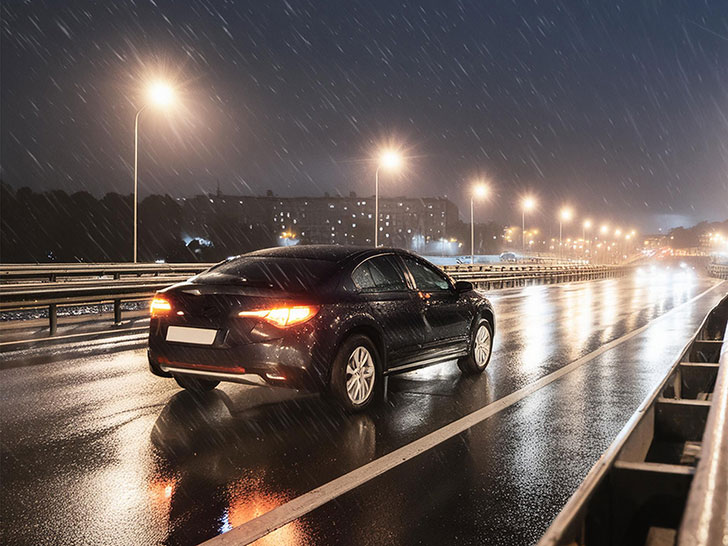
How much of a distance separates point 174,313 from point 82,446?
1.44 meters

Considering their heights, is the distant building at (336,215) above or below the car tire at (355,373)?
above

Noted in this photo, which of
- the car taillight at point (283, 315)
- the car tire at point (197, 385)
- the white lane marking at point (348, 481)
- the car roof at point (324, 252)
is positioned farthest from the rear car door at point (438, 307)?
the car tire at point (197, 385)

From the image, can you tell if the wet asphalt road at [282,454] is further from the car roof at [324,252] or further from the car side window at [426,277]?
the car roof at [324,252]

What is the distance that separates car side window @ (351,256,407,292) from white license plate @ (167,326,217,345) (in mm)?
1421

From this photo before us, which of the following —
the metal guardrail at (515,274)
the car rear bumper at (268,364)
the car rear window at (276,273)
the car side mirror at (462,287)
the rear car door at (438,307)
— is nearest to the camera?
the car rear bumper at (268,364)

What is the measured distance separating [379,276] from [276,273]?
115cm

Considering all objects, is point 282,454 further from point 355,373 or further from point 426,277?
point 426,277

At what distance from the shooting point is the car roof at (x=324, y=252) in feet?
22.9

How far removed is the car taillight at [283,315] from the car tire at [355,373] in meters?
0.49

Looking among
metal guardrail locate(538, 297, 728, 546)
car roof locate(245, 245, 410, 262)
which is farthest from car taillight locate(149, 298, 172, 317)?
metal guardrail locate(538, 297, 728, 546)

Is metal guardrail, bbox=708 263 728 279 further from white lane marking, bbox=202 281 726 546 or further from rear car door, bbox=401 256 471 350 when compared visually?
white lane marking, bbox=202 281 726 546

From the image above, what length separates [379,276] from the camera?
23.6 ft

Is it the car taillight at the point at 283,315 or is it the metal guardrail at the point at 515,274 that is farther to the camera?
the metal guardrail at the point at 515,274

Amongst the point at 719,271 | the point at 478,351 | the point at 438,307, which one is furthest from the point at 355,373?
the point at 719,271
